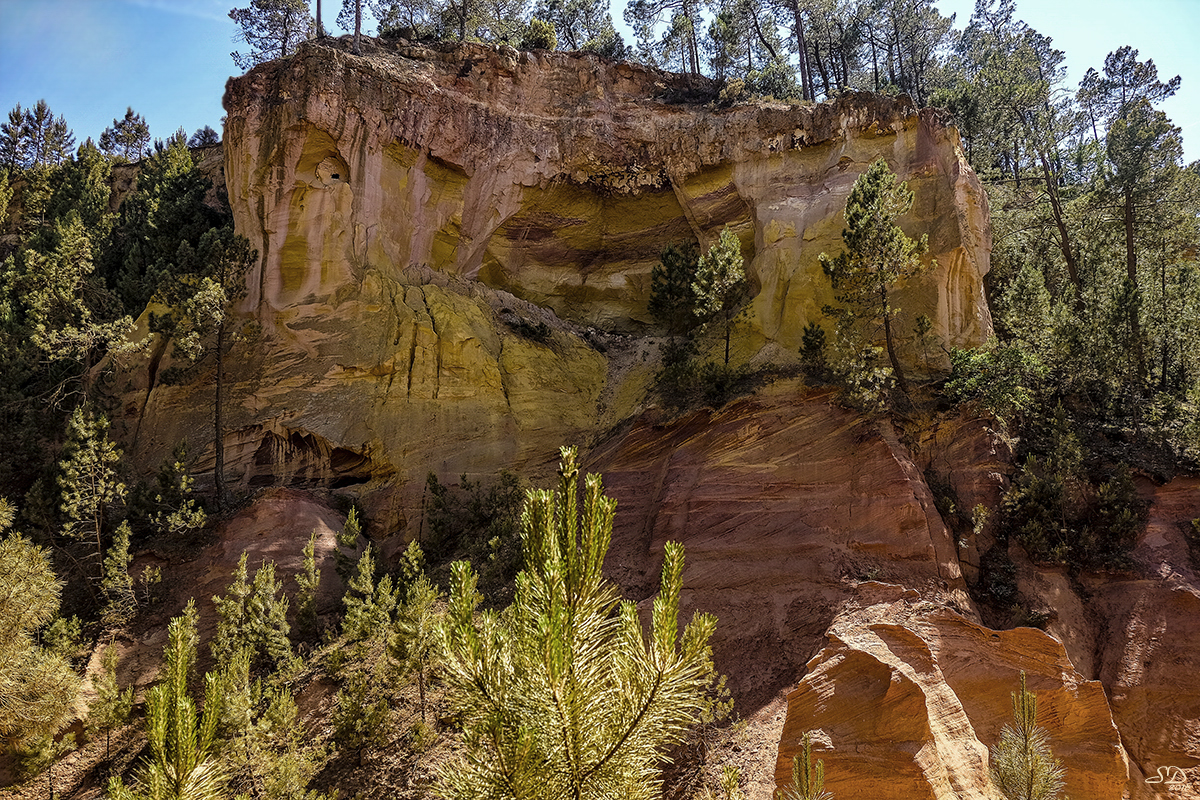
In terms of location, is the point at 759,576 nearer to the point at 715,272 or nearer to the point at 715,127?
the point at 715,272

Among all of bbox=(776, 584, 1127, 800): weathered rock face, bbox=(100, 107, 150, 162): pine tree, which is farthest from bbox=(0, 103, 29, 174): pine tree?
bbox=(776, 584, 1127, 800): weathered rock face

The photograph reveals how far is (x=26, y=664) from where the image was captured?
43.4 feet

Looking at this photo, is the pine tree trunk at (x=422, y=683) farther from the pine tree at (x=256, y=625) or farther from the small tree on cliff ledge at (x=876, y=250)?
the small tree on cliff ledge at (x=876, y=250)

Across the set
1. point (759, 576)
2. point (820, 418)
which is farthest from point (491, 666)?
point (820, 418)

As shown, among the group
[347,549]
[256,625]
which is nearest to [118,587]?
[256,625]

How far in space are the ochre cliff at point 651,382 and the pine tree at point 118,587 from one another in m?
4.90

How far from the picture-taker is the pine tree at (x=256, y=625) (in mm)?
15719

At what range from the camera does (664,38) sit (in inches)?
1678

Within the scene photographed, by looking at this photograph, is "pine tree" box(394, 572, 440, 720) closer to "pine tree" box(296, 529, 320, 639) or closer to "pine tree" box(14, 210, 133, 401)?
"pine tree" box(296, 529, 320, 639)

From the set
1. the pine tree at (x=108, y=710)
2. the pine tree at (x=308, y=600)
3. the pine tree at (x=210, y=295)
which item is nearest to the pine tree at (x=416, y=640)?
the pine tree at (x=308, y=600)

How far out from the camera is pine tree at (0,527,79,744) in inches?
512

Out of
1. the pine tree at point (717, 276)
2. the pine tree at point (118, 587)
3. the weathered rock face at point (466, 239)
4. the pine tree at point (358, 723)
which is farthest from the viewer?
the weathered rock face at point (466, 239)

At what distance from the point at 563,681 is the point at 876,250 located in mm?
17680

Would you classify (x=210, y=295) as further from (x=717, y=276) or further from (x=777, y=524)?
(x=777, y=524)
